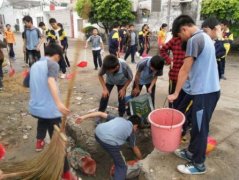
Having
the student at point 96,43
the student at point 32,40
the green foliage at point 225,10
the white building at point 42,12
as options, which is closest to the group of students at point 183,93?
the student at point 32,40

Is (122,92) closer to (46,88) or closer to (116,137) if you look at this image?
(116,137)

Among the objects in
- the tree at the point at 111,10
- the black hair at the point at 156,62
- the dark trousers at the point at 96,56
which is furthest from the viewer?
the tree at the point at 111,10

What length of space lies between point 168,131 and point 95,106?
9.36 feet

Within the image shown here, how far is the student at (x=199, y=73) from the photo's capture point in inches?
105

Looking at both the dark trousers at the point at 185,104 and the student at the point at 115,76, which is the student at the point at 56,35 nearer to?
the student at the point at 115,76

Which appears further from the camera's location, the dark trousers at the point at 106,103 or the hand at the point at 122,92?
the dark trousers at the point at 106,103

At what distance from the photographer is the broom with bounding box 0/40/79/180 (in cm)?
250

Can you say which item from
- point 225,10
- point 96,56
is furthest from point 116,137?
point 225,10

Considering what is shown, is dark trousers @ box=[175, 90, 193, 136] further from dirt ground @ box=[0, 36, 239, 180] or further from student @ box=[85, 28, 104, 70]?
student @ box=[85, 28, 104, 70]

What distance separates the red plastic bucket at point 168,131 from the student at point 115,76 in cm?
95

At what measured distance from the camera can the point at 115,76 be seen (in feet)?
13.9

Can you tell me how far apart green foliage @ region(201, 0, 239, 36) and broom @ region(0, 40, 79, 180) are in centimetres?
1086

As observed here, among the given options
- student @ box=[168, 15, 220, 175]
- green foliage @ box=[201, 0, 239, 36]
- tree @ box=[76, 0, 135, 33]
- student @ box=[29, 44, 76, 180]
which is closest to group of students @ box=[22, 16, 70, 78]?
student @ box=[29, 44, 76, 180]

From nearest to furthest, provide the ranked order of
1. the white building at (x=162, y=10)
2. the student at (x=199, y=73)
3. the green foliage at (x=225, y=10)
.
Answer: the student at (x=199, y=73), the green foliage at (x=225, y=10), the white building at (x=162, y=10)
